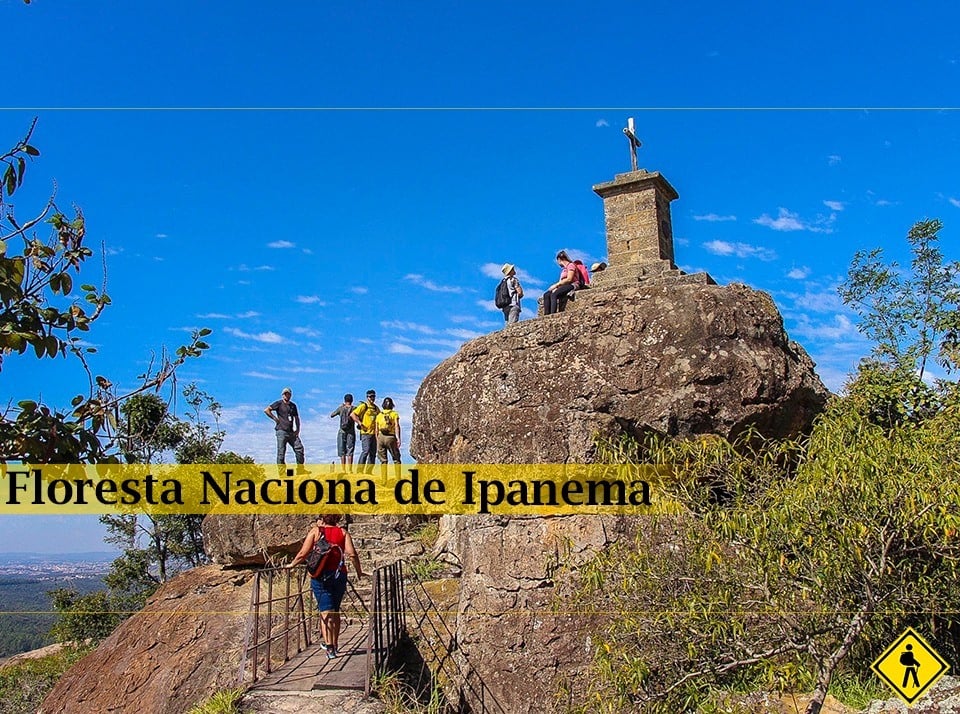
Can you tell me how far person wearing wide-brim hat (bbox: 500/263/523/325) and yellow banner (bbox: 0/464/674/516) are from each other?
9.22 ft

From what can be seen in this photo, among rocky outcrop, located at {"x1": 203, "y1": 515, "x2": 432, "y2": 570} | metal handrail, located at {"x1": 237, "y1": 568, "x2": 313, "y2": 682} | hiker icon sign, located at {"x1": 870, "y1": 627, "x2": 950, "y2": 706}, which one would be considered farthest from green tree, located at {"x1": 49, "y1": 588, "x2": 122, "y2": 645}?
hiker icon sign, located at {"x1": 870, "y1": 627, "x2": 950, "y2": 706}

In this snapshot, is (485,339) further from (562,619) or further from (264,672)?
(264,672)

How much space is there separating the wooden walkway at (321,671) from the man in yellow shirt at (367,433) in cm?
418

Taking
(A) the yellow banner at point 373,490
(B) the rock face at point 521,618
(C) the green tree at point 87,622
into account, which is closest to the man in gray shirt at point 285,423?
(A) the yellow banner at point 373,490

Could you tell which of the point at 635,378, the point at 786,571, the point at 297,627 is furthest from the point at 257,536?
the point at 786,571

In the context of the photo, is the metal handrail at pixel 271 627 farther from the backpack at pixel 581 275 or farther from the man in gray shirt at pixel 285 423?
the backpack at pixel 581 275

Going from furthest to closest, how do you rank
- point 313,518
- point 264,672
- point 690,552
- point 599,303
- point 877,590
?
point 313,518 < point 599,303 < point 264,672 < point 690,552 < point 877,590

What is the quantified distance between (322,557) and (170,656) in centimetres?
557

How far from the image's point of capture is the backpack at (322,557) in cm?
829

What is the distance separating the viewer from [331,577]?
8375 mm

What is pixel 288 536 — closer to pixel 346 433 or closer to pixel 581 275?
pixel 346 433

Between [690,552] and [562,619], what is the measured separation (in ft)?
10.9

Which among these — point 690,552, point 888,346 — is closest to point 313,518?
point 690,552

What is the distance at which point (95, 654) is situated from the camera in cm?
1342
